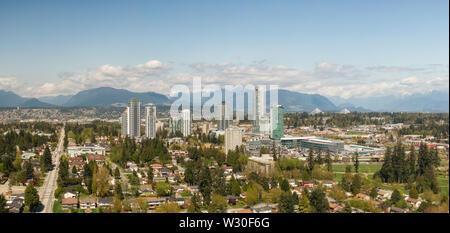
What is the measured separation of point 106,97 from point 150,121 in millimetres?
10022

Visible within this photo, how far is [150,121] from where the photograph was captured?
687 inches

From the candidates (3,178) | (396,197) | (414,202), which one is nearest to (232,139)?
(3,178)

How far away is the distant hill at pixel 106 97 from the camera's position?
76.0 feet

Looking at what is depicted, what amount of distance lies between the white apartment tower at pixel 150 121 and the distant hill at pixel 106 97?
5149mm

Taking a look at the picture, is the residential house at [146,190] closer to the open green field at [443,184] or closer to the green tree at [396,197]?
the green tree at [396,197]

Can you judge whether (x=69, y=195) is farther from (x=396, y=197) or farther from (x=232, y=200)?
(x=396, y=197)

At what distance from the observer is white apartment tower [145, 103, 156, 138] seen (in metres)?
17.3

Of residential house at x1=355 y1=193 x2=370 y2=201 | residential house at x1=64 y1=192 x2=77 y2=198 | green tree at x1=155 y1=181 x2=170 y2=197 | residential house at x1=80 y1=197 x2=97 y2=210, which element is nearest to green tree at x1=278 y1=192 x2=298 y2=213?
residential house at x1=355 y1=193 x2=370 y2=201

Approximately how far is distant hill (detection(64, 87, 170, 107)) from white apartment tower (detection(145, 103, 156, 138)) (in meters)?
5.15

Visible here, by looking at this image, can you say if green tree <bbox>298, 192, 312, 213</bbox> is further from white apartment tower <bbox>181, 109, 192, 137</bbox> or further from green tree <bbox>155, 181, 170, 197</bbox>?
white apartment tower <bbox>181, 109, 192, 137</bbox>

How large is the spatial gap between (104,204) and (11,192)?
202 cm
